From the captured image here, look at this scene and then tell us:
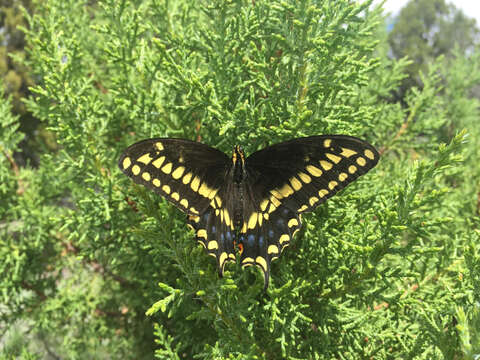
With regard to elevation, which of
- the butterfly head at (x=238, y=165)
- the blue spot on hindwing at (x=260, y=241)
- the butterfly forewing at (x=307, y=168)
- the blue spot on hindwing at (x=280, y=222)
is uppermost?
the butterfly head at (x=238, y=165)

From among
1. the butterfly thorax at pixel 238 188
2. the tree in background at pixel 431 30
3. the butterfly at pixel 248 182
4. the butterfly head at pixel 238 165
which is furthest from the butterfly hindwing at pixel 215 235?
the tree in background at pixel 431 30

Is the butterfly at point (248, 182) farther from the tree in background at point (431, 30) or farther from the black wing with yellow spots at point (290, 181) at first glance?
the tree in background at point (431, 30)

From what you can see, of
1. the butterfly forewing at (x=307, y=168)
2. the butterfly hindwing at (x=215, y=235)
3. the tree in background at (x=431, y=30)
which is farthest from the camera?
the tree in background at (x=431, y=30)

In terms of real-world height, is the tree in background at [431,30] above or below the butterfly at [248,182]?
above

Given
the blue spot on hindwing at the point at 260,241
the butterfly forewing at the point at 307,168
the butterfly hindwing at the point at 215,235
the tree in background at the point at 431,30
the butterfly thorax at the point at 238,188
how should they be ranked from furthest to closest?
the tree in background at the point at 431,30
the butterfly thorax at the point at 238,188
the blue spot on hindwing at the point at 260,241
the butterfly hindwing at the point at 215,235
the butterfly forewing at the point at 307,168

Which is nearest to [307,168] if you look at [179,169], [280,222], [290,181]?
[290,181]

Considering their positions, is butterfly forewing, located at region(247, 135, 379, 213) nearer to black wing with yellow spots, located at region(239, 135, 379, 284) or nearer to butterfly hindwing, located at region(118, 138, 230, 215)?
black wing with yellow spots, located at region(239, 135, 379, 284)

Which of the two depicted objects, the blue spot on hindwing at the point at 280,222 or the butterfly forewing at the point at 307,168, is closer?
the butterfly forewing at the point at 307,168
